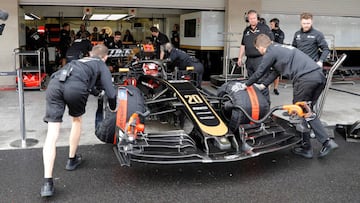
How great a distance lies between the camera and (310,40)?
5.87m

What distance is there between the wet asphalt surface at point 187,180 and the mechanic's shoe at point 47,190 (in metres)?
0.05

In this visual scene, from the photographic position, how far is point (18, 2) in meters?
9.91

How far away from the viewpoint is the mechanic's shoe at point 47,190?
360 cm

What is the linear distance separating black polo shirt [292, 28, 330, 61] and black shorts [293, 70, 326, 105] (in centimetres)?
117

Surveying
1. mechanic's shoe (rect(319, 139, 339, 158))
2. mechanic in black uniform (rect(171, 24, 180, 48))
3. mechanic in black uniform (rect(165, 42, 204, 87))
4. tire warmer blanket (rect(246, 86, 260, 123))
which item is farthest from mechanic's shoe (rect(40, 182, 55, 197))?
mechanic in black uniform (rect(171, 24, 180, 48))

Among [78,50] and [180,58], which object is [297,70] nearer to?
[180,58]

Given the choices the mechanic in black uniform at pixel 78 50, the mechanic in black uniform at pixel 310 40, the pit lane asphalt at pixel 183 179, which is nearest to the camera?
the pit lane asphalt at pixel 183 179

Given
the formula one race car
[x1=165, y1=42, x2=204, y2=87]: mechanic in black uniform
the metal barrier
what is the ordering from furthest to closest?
[x1=165, y1=42, x2=204, y2=87]: mechanic in black uniform
the metal barrier
the formula one race car

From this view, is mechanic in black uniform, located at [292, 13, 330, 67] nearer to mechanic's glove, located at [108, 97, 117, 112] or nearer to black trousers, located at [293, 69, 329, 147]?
black trousers, located at [293, 69, 329, 147]

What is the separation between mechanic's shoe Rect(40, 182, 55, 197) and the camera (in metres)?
3.60

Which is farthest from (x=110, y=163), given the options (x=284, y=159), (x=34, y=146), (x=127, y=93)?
(x=284, y=159)

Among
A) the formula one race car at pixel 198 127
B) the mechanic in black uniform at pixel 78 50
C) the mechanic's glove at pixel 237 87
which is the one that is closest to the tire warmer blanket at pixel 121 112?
the formula one race car at pixel 198 127

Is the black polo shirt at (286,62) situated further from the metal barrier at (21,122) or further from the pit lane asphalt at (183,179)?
the metal barrier at (21,122)

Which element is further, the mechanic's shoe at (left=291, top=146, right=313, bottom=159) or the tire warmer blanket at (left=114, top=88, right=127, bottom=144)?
the mechanic's shoe at (left=291, top=146, right=313, bottom=159)
